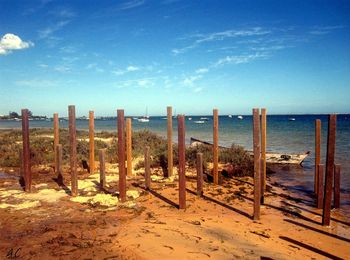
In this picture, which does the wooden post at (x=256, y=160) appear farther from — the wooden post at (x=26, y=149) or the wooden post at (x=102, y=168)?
the wooden post at (x=26, y=149)

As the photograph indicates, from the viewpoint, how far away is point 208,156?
49.7ft

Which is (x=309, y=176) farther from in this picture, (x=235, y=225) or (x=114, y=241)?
(x=114, y=241)

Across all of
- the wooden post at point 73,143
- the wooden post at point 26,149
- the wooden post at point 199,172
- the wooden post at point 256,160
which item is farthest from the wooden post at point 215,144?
the wooden post at point 26,149

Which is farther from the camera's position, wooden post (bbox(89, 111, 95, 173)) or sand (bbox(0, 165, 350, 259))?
wooden post (bbox(89, 111, 95, 173))

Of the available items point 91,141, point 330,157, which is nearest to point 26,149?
point 91,141

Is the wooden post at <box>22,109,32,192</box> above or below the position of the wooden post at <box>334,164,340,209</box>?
above

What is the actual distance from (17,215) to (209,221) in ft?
15.3

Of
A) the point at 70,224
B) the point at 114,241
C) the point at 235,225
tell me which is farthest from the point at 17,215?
the point at 235,225

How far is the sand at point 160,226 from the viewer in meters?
5.53

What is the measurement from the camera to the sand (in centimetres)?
553

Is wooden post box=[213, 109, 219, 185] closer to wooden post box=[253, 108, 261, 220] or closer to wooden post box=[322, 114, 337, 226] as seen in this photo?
wooden post box=[253, 108, 261, 220]

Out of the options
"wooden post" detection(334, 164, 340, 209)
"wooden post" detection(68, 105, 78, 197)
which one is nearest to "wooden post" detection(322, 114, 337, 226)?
"wooden post" detection(334, 164, 340, 209)
